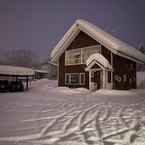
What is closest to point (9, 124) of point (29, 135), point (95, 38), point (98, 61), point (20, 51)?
point (29, 135)

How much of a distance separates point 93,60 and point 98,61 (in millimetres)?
663

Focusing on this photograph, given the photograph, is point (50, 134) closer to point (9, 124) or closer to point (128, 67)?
point (9, 124)

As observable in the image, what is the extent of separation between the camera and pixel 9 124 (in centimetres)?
538

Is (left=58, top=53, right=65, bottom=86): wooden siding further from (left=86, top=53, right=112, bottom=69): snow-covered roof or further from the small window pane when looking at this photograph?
(left=86, top=53, right=112, bottom=69): snow-covered roof

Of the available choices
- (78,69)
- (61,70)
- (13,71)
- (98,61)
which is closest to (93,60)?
(98,61)

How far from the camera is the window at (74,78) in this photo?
75.7ft

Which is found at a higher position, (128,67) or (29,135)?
(128,67)

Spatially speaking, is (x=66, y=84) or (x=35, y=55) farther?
(x=35, y=55)

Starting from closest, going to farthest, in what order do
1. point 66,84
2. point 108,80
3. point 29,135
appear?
point 29,135, point 108,80, point 66,84

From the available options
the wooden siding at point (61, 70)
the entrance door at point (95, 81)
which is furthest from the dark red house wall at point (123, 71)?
the wooden siding at point (61, 70)

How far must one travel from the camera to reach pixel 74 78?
24.0 metres

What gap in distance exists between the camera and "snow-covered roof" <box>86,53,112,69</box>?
1962cm

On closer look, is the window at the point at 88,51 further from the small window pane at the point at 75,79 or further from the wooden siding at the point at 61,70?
the wooden siding at the point at 61,70

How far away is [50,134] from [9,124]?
155cm
